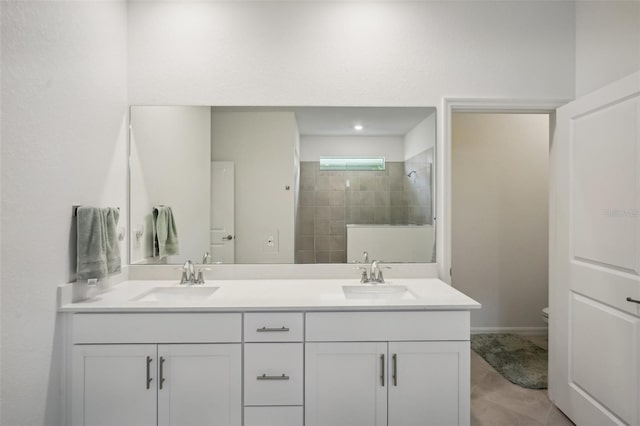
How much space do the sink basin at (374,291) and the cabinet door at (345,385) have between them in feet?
1.38

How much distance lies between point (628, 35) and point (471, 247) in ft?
6.61

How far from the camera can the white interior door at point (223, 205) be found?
A: 223 cm

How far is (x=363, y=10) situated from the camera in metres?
2.24

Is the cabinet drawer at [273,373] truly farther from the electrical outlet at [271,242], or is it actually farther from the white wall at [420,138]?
the white wall at [420,138]

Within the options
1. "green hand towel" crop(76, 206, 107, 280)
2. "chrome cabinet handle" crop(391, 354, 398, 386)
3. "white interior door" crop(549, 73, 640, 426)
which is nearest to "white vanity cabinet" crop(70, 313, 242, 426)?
"green hand towel" crop(76, 206, 107, 280)

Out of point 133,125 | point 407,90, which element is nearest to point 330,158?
point 407,90

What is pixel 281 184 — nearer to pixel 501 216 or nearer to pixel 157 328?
pixel 157 328

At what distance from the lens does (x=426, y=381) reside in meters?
1.70

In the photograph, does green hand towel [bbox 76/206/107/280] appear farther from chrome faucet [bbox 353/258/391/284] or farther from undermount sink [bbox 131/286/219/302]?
chrome faucet [bbox 353/258/391/284]

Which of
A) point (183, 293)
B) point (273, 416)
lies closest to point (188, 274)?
point (183, 293)

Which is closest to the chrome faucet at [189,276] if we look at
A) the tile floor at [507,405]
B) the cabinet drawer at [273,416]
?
the cabinet drawer at [273,416]

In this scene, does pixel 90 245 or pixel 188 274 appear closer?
pixel 90 245

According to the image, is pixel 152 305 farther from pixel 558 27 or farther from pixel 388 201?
pixel 558 27

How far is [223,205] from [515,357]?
8.56 feet
